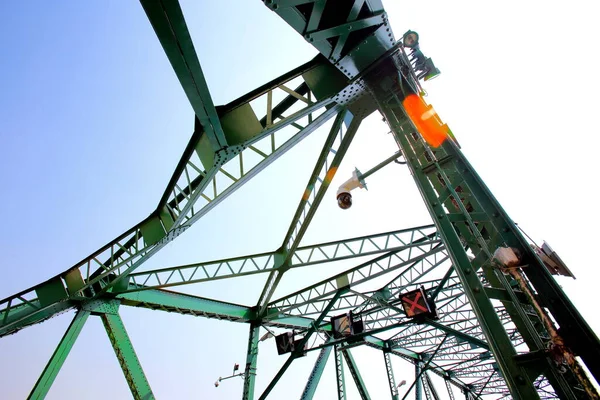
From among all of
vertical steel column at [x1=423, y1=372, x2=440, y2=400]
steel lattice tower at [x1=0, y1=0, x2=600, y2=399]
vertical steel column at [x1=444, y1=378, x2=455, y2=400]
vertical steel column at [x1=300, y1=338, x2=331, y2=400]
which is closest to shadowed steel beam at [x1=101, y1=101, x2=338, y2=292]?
steel lattice tower at [x1=0, y1=0, x2=600, y2=399]

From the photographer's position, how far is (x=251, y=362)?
10414 millimetres

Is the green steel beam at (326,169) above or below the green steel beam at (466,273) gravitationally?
above

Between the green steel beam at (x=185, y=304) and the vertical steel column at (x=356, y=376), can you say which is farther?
the vertical steel column at (x=356, y=376)

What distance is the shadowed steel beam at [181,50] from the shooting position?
3043 millimetres

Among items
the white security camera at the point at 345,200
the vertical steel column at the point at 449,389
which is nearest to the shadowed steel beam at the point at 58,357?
the white security camera at the point at 345,200

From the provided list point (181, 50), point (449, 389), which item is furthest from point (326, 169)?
point (449, 389)

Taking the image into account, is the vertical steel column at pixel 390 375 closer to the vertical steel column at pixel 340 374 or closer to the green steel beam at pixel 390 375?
the green steel beam at pixel 390 375

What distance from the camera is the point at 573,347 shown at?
239 cm

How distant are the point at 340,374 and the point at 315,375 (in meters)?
1.13

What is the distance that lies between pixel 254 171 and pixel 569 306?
194 inches

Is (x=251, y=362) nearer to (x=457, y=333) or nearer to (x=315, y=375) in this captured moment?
(x=315, y=375)

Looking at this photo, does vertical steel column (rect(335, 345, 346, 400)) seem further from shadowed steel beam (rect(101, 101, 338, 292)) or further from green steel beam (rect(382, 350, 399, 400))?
shadowed steel beam (rect(101, 101, 338, 292))

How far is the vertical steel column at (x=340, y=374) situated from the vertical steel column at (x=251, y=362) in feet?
12.6

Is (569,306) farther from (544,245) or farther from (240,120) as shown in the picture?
(240,120)
